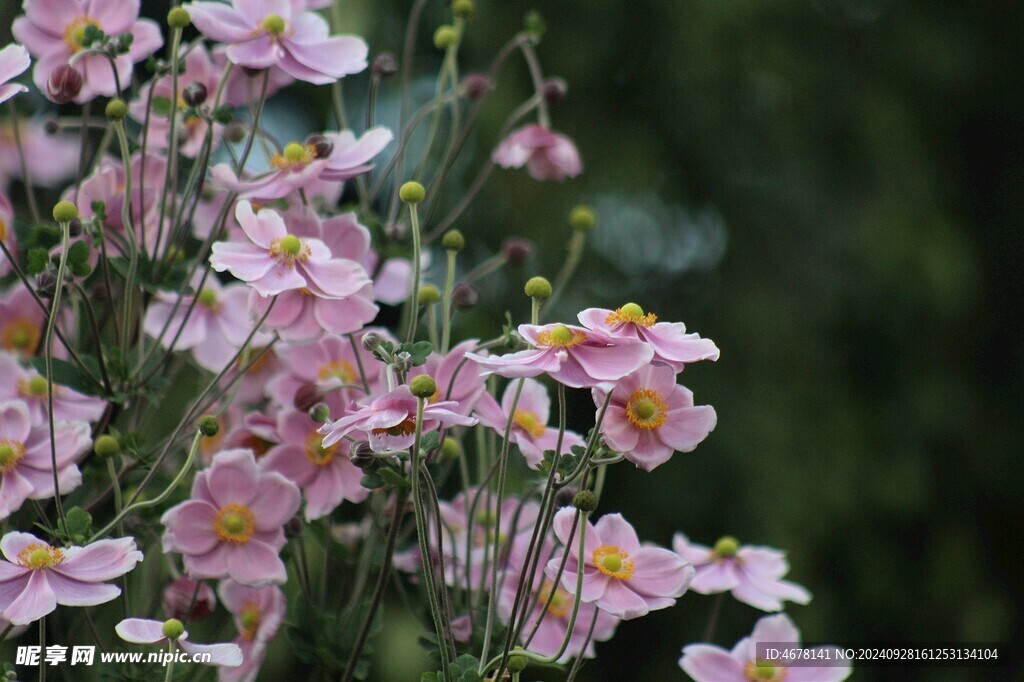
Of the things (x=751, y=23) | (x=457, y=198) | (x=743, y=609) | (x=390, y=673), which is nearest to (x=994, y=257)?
(x=751, y=23)

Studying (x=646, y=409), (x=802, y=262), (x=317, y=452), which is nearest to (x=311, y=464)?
(x=317, y=452)

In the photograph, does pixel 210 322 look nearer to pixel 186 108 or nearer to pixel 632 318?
pixel 186 108

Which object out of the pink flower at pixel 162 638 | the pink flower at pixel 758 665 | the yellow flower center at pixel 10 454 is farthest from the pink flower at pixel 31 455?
the pink flower at pixel 758 665

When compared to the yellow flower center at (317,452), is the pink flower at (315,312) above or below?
above

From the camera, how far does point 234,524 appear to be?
0.58 metres

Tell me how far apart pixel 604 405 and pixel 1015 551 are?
2026mm

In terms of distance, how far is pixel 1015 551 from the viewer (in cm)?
219

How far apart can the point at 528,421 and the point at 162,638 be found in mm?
219

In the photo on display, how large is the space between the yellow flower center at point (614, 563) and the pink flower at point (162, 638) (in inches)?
7.1

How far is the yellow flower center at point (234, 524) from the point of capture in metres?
0.58

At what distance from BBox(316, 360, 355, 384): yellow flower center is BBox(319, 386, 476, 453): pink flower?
138 mm

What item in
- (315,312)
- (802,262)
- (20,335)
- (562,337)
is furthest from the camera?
(802,262)

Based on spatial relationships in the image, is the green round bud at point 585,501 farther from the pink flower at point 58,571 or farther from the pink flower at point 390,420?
the pink flower at point 58,571

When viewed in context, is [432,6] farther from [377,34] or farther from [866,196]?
[866,196]
